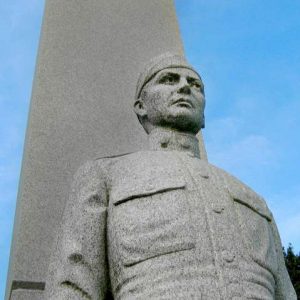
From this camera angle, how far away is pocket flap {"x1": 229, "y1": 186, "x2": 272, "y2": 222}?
4289 mm

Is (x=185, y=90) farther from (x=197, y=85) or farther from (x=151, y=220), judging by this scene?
(x=151, y=220)

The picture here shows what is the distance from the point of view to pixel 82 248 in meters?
3.82

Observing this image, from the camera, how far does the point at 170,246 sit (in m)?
3.67

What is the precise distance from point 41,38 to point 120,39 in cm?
100

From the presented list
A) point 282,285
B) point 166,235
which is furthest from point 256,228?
point 166,235

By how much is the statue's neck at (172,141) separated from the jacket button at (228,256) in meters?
1.22

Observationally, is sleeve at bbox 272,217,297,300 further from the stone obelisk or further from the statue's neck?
the stone obelisk

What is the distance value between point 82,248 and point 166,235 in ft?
1.85

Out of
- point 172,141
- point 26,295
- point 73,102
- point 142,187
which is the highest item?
point 73,102

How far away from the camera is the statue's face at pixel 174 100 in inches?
187

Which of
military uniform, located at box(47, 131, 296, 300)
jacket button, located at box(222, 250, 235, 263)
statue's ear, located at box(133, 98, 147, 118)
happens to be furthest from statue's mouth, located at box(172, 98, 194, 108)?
jacket button, located at box(222, 250, 235, 263)

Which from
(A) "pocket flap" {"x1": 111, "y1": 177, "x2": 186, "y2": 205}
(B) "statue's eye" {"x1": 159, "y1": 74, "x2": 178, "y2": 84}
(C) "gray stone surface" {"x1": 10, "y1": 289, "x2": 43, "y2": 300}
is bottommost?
(C) "gray stone surface" {"x1": 10, "y1": 289, "x2": 43, "y2": 300}

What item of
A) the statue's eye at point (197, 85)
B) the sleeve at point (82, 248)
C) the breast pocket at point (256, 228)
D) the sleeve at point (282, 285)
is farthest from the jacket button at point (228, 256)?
the statue's eye at point (197, 85)

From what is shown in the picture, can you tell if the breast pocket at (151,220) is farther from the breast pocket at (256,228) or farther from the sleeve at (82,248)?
the breast pocket at (256,228)
